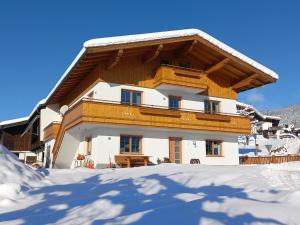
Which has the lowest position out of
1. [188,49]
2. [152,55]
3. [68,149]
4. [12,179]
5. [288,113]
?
[12,179]

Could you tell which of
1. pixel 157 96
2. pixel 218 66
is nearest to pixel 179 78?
pixel 157 96

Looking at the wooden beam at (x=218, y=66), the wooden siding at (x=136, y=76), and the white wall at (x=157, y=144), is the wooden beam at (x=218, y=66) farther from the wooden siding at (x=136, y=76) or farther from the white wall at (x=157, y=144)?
the white wall at (x=157, y=144)

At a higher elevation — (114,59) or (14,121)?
(114,59)

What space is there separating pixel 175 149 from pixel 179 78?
4571 mm

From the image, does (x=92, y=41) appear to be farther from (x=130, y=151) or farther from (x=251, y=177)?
(x=251, y=177)

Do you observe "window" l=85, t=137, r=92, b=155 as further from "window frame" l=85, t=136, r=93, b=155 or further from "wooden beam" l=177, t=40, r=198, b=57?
"wooden beam" l=177, t=40, r=198, b=57

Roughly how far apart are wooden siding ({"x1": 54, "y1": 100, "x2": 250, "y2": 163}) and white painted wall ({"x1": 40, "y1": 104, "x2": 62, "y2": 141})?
6.17m

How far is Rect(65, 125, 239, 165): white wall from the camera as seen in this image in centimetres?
1880

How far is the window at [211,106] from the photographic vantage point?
78.0ft

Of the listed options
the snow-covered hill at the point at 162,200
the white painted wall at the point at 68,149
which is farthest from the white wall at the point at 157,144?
the snow-covered hill at the point at 162,200

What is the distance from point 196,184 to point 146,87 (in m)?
13.1

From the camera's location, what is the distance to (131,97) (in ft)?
67.5

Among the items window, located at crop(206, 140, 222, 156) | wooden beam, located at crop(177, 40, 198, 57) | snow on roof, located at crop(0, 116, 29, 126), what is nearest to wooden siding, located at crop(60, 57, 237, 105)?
wooden beam, located at crop(177, 40, 198, 57)

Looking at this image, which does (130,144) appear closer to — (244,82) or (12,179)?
(244,82)
